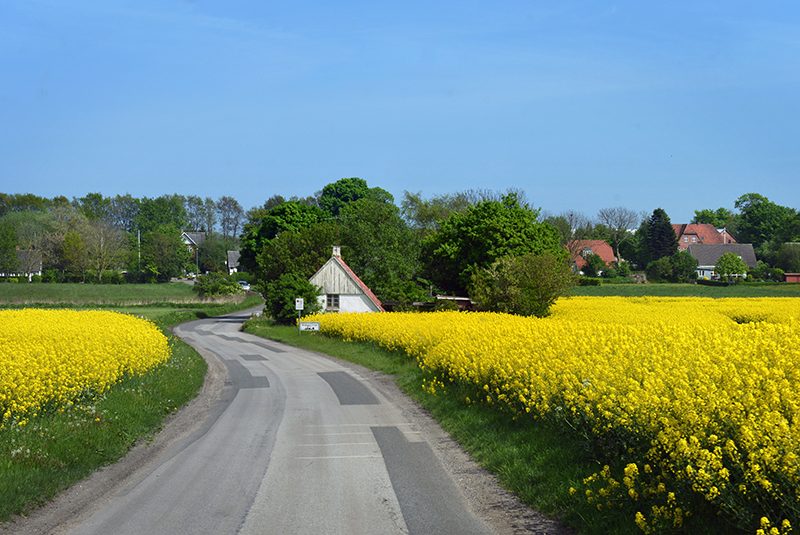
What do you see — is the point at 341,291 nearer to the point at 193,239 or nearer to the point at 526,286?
the point at 526,286

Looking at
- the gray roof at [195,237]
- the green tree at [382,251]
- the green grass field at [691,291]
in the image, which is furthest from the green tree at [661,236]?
the gray roof at [195,237]

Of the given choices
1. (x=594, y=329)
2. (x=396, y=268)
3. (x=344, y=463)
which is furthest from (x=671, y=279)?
(x=344, y=463)

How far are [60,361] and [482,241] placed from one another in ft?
160

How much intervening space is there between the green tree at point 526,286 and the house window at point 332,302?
20.9 meters

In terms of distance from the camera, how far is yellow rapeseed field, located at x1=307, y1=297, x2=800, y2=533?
6.52 m

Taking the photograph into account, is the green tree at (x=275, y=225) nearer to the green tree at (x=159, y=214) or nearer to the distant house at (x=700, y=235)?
the green tree at (x=159, y=214)

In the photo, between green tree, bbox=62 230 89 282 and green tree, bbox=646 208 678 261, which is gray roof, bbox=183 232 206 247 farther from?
green tree, bbox=646 208 678 261

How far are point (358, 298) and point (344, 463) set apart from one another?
5163 cm

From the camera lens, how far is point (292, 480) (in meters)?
10.8

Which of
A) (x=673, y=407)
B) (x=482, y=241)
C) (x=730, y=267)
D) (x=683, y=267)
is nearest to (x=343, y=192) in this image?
(x=683, y=267)

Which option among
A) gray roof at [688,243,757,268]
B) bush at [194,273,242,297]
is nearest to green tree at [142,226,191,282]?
bush at [194,273,242,297]

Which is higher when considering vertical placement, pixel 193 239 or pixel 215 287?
pixel 193 239

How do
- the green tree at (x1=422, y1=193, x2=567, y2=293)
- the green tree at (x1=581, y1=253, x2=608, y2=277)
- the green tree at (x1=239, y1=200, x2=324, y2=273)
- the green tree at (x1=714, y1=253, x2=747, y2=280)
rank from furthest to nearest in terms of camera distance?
the green tree at (x1=581, y1=253, x2=608, y2=277) < the green tree at (x1=714, y1=253, x2=747, y2=280) < the green tree at (x1=239, y1=200, x2=324, y2=273) < the green tree at (x1=422, y1=193, x2=567, y2=293)

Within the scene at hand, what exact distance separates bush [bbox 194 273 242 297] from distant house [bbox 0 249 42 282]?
3215cm
